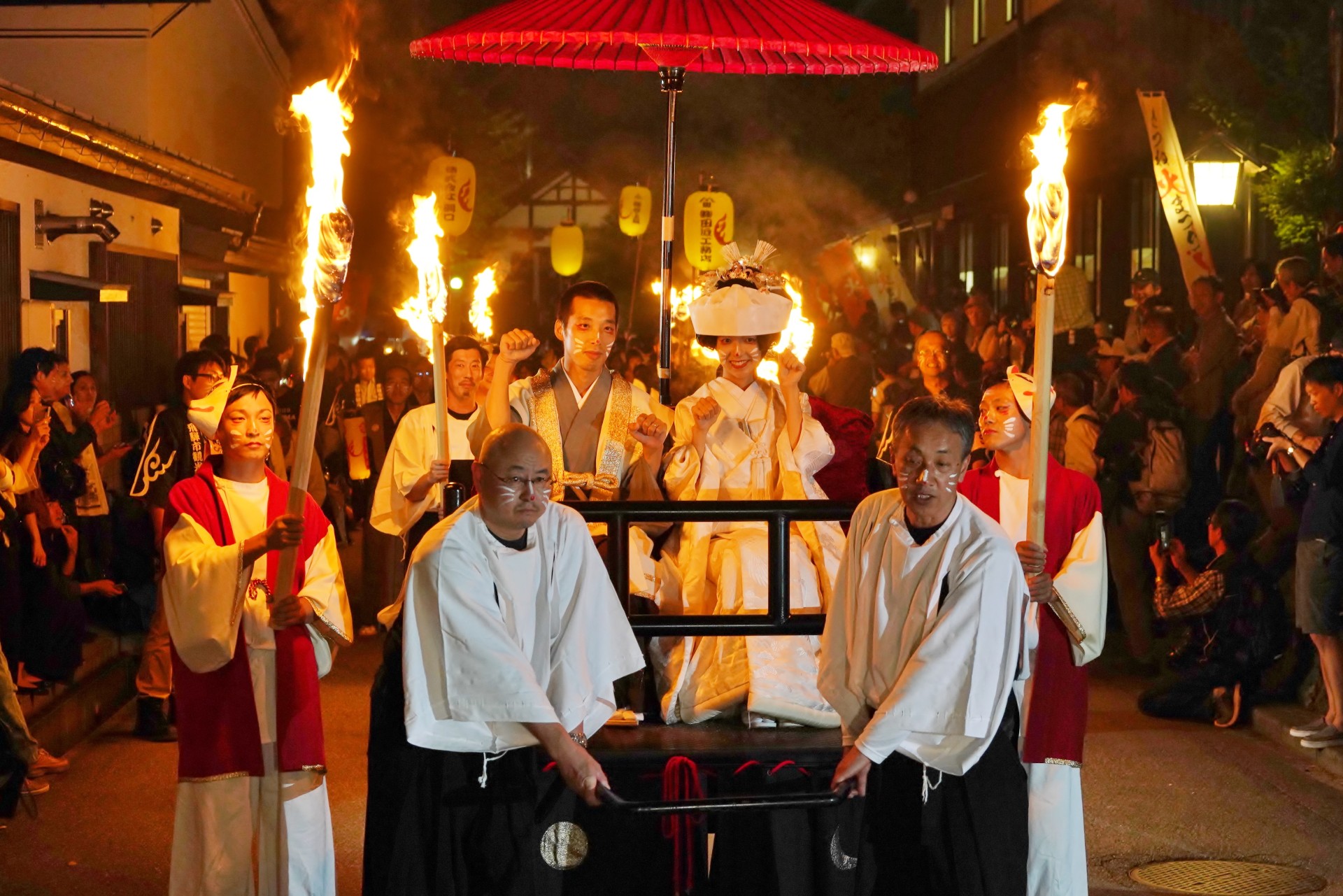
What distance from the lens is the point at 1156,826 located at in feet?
22.2

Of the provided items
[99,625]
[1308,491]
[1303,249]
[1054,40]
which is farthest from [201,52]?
[1308,491]

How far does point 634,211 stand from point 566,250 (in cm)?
297

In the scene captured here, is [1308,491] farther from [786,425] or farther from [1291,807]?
[786,425]

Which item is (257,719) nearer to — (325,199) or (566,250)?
(325,199)

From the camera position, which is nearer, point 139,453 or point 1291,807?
point 1291,807

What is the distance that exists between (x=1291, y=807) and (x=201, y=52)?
55.5 feet

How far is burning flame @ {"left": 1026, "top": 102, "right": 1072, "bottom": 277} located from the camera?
4398mm

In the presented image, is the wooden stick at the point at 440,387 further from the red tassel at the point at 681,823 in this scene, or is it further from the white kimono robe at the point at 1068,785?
the white kimono robe at the point at 1068,785

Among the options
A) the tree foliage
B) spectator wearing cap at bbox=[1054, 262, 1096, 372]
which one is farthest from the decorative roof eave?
the tree foliage

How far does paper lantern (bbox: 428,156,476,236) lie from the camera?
25.1 m

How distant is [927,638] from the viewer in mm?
4090

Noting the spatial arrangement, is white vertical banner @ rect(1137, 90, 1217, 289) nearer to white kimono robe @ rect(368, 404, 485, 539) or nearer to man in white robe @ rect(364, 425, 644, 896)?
white kimono robe @ rect(368, 404, 485, 539)

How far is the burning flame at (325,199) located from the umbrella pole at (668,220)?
6.46ft

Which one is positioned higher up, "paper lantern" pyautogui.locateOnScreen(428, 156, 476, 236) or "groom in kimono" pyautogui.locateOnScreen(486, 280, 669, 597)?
"paper lantern" pyautogui.locateOnScreen(428, 156, 476, 236)
